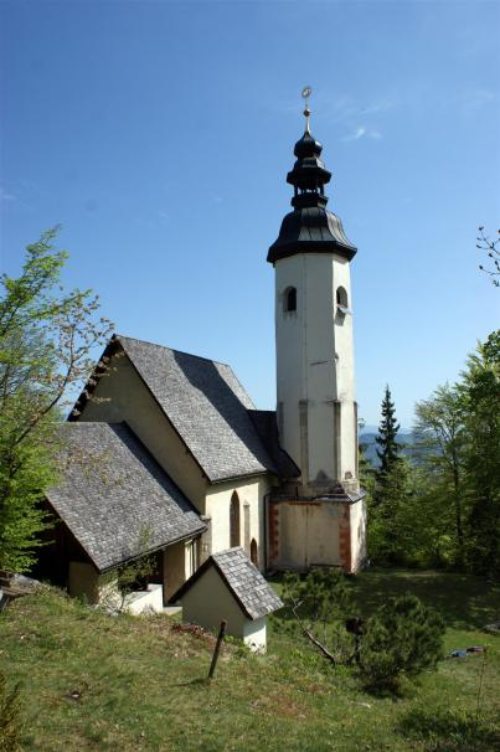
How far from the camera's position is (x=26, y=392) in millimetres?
11812

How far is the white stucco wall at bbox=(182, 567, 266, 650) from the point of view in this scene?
12.6 metres

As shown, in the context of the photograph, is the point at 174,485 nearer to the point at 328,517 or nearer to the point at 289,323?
the point at 328,517

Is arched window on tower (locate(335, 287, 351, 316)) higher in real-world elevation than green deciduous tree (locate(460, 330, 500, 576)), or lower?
higher

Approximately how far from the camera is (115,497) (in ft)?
51.2

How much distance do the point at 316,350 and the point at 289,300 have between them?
2.74 meters

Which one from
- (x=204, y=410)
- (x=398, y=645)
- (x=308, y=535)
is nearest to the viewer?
(x=398, y=645)

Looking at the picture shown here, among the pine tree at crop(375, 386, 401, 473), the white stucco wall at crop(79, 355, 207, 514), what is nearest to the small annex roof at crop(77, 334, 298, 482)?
the white stucco wall at crop(79, 355, 207, 514)

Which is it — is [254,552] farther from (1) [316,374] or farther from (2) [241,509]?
(1) [316,374]

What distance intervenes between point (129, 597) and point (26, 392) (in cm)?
601

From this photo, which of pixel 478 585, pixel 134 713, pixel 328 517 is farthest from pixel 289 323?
pixel 134 713

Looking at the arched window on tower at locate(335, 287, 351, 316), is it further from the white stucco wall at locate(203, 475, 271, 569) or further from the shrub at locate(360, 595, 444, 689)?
the shrub at locate(360, 595, 444, 689)

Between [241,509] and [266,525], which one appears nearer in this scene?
[241,509]

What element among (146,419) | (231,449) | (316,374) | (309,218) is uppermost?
(309,218)

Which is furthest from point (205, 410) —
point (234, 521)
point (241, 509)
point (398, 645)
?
point (398, 645)
